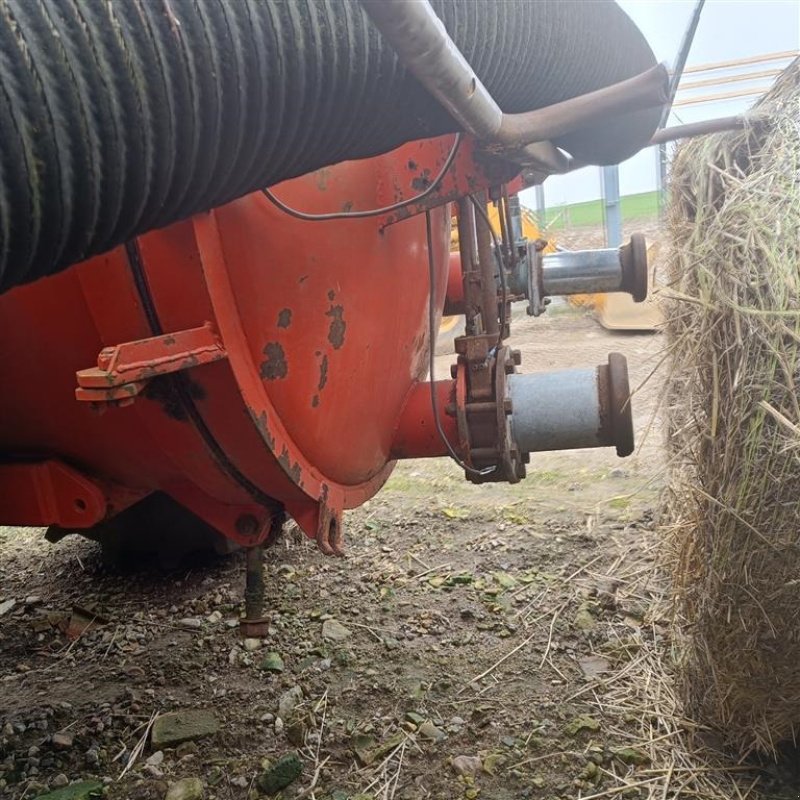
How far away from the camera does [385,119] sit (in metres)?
1.14

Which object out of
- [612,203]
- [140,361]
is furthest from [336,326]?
[612,203]

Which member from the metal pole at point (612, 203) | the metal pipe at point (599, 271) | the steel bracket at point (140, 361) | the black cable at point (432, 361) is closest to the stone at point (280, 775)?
the black cable at point (432, 361)

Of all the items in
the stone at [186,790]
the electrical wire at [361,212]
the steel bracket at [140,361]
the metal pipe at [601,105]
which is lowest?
the stone at [186,790]

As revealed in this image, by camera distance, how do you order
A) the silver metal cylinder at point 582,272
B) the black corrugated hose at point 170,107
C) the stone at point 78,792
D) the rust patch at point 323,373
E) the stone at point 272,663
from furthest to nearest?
1. the silver metal cylinder at point 582,272
2. the stone at point 272,663
3. the stone at point 78,792
4. the rust patch at point 323,373
5. the black corrugated hose at point 170,107

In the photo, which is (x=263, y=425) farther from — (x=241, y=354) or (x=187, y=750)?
(x=187, y=750)

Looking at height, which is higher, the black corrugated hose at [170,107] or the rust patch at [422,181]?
the black corrugated hose at [170,107]

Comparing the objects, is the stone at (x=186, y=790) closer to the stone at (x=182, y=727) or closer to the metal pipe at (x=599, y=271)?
the stone at (x=182, y=727)

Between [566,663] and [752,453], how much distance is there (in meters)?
0.90

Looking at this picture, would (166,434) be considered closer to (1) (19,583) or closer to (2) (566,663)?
(2) (566,663)

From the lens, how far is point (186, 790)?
156cm

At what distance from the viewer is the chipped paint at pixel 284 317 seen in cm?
131

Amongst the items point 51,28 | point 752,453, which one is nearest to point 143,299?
point 51,28

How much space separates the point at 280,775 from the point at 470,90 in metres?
1.37

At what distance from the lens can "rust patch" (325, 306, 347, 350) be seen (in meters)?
1.44
